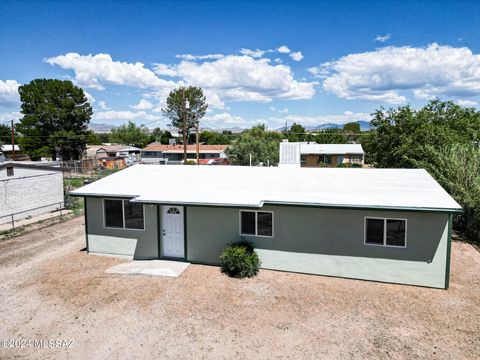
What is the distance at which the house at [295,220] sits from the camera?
10.9 m

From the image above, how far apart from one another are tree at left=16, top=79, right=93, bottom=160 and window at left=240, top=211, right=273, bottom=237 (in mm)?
53446

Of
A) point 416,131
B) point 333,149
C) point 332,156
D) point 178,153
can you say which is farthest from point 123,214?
point 178,153

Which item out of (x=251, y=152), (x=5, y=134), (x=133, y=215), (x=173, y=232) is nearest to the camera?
(x=173, y=232)

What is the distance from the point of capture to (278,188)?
13117mm

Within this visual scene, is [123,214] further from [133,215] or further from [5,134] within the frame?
[5,134]

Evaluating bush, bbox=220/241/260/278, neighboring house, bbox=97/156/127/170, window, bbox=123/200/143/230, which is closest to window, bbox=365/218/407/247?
bush, bbox=220/241/260/278

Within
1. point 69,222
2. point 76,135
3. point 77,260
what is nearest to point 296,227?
point 77,260

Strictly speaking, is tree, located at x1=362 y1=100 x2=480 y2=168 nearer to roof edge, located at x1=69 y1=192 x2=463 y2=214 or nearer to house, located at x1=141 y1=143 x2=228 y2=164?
roof edge, located at x1=69 y1=192 x2=463 y2=214

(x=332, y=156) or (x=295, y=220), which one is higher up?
(x=332, y=156)

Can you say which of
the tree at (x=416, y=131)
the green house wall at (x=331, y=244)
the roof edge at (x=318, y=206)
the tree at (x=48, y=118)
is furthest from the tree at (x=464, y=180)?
the tree at (x=48, y=118)

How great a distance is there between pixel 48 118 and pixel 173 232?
53910mm

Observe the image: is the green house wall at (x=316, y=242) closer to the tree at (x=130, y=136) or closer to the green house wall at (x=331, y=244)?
the green house wall at (x=331, y=244)

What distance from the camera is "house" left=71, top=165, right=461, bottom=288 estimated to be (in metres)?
10.9

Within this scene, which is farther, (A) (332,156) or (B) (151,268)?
(A) (332,156)
